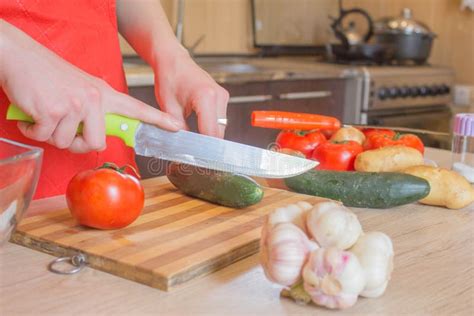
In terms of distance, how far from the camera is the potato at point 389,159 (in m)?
1.19

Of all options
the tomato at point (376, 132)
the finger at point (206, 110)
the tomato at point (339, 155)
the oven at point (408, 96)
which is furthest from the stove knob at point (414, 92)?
the finger at point (206, 110)

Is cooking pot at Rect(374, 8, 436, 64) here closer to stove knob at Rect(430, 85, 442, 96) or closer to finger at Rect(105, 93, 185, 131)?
stove knob at Rect(430, 85, 442, 96)

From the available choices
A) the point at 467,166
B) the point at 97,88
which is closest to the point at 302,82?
the point at 467,166

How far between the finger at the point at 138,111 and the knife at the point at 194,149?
0.02 meters

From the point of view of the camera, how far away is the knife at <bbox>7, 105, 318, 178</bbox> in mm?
980

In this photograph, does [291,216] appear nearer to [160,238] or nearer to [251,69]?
[160,238]

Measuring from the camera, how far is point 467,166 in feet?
4.20

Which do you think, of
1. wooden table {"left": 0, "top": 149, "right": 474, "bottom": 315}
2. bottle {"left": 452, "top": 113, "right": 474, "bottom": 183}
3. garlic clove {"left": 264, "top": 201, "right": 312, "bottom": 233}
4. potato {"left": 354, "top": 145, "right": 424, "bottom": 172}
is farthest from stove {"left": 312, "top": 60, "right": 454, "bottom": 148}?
garlic clove {"left": 264, "top": 201, "right": 312, "bottom": 233}

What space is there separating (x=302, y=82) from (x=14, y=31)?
188 cm

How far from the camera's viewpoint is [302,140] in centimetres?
133

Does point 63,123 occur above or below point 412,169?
above

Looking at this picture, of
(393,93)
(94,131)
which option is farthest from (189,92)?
(393,93)

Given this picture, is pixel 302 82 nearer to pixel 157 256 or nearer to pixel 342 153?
pixel 342 153

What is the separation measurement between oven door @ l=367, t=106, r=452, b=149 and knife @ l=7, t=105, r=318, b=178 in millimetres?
1915
